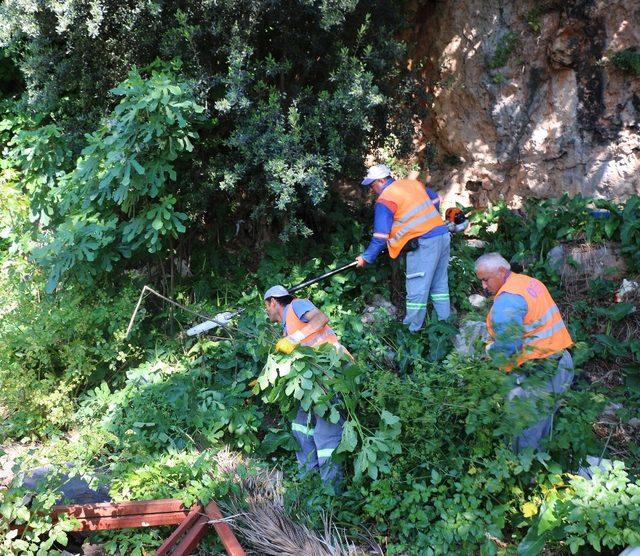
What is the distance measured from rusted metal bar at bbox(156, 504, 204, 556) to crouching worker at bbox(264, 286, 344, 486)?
813 millimetres

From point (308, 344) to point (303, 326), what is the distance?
14cm

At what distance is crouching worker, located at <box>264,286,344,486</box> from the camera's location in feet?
15.4

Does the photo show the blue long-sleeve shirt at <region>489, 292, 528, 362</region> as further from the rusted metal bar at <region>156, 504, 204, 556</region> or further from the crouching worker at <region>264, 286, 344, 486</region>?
the rusted metal bar at <region>156, 504, 204, 556</region>

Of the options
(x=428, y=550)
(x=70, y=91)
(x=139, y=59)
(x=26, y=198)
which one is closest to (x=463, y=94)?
(x=139, y=59)

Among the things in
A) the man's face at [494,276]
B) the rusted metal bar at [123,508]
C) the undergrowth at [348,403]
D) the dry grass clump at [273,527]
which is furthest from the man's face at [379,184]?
the rusted metal bar at [123,508]

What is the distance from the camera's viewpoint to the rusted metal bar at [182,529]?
4.27 m

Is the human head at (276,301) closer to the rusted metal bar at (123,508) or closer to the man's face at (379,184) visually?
the rusted metal bar at (123,508)

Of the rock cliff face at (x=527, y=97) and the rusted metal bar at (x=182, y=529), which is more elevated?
the rock cliff face at (x=527, y=97)

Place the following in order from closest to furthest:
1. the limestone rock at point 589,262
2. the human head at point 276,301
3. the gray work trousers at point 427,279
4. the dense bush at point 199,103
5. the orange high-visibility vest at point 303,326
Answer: the orange high-visibility vest at point 303,326, the human head at point 276,301, the dense bush at point 199,103, the gray work trousers at point 427,279, the limestone rock at point 589,262

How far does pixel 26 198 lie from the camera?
23.0 feet

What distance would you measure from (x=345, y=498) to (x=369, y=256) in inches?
92.3

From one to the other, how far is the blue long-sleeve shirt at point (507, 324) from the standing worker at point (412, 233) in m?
1.82

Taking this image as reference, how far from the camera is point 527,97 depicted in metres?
7.80

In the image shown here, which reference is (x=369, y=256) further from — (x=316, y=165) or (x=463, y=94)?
(x=463, y=94)
